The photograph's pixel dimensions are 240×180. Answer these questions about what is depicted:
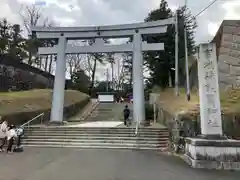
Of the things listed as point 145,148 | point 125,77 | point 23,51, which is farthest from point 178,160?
point 125,77

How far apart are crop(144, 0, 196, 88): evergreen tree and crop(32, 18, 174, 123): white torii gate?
1261cm

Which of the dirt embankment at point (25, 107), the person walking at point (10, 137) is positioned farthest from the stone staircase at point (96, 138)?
the person walking at point (10, 137)

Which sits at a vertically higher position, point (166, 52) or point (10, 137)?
point (166, 52)

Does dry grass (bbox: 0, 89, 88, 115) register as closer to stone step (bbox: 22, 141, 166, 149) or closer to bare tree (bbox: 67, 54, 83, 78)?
stone step (bbox: 22, 141, 166, 149)

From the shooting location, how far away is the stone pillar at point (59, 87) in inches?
879

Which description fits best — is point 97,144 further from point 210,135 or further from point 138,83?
point 210,135

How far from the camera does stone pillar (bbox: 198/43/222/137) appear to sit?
10742 mm


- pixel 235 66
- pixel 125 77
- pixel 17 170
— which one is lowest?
pixel 17 170

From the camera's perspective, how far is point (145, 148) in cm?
1584

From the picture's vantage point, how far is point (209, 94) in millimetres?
11156

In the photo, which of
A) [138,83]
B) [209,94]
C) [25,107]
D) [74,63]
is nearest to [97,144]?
[138,83]

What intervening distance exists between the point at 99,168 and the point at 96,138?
764 cm

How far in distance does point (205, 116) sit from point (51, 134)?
10.4 m

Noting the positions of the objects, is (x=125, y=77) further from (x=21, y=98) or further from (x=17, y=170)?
(x=17, y=170)
